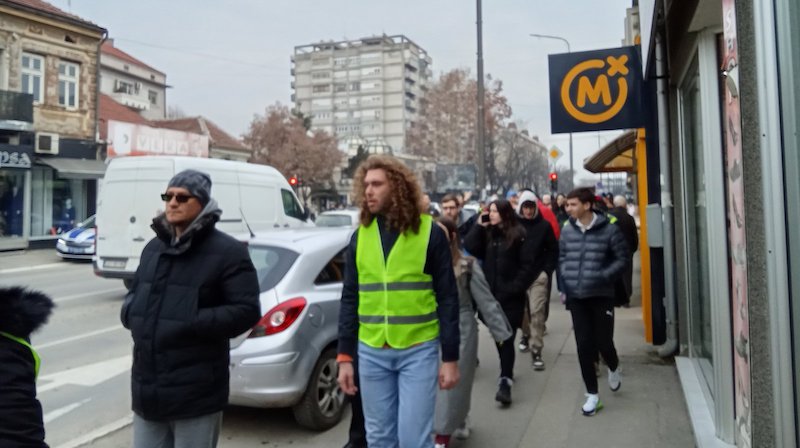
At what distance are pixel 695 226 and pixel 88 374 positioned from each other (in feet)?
21.2

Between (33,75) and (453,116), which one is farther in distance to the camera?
(453,116)

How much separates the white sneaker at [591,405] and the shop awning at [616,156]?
5.50 metres

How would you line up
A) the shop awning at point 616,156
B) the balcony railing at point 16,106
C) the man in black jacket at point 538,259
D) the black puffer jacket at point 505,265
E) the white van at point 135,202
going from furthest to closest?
1. the balcony railing at point 16,106
2. the white van at point 135,202
3. the shop awning at point 616,156
4. the man in black jacket at point 538,259
5. the black puffer jacket at point 505,265

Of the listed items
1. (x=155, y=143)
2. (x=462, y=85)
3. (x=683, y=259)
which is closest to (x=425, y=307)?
(x=683, y=259)

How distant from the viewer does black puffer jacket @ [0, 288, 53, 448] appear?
192cm

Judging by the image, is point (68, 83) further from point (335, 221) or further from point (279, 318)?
point (279, 318)

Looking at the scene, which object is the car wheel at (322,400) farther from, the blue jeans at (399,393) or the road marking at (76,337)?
the road marking at (76,337)

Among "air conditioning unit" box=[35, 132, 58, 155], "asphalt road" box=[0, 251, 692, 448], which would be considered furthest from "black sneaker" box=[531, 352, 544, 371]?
"air conditioning unit" box=[35, 132, 58, 155]

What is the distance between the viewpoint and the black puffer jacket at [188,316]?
277cm

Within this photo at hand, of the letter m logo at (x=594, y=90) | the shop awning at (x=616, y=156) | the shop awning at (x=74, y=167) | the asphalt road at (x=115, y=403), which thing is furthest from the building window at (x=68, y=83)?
the letter m logo at (x=594, y=90)

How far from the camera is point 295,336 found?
4996mm

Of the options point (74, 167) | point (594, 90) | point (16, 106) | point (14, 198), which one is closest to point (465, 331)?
point (594, 90)

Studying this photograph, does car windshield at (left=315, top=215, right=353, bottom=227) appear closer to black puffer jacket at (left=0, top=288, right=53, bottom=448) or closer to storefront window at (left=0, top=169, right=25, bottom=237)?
storefront window at (left=0, top=169, right=25, bottom=237)

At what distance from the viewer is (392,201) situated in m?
3.31
